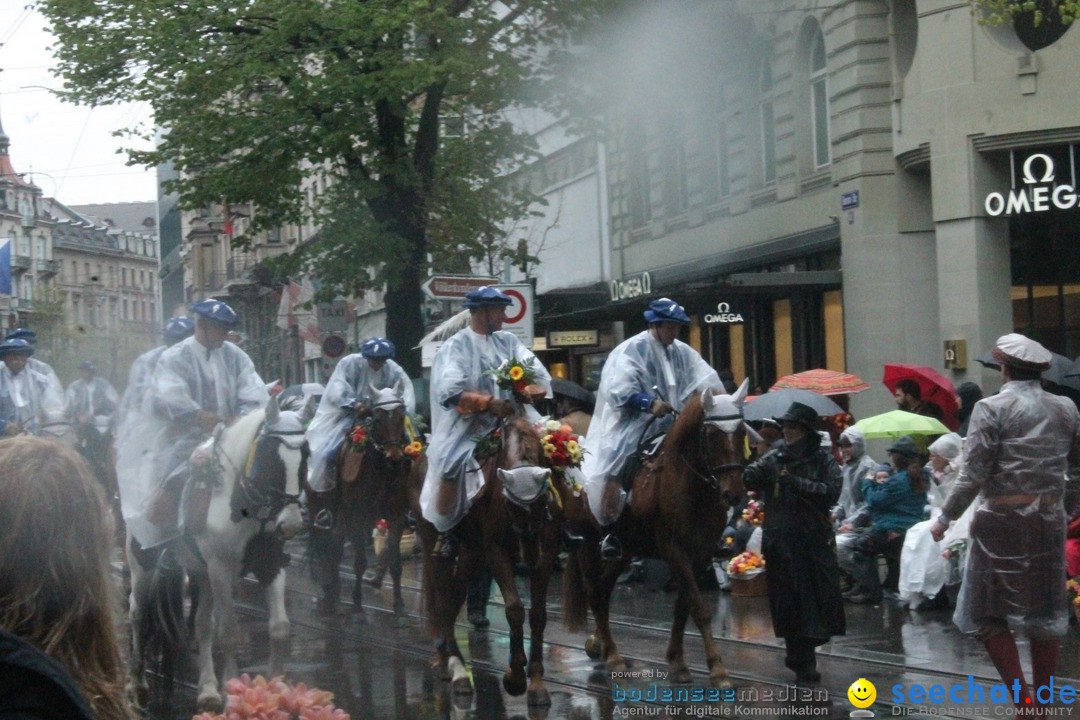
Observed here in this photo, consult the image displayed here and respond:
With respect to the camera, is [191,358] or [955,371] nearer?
[191,358]

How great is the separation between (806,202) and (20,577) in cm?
2399

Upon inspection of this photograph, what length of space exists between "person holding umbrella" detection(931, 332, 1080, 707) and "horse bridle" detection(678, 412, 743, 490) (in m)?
1.77

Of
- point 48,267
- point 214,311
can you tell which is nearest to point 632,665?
point 214,311

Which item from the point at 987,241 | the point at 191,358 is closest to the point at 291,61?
the point at 987,241

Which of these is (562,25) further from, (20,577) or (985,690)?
(20,577)

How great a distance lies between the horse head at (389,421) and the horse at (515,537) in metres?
3.49

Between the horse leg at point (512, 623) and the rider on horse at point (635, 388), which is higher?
the rider on horse at point (635, 388)

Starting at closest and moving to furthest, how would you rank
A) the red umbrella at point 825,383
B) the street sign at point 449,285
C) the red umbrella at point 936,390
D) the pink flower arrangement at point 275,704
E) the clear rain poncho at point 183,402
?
the pink flower arrangement at point 275,704
the clear rain poncho at point 183,402
the red umbrella at point 936,390
the street sign at point 449,285
the red umbrella at point 825,383

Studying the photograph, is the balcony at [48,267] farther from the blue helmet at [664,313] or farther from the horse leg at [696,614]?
the horse leg at [696,614]

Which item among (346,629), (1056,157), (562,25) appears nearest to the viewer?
(346,629)

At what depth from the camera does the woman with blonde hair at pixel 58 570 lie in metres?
2.69

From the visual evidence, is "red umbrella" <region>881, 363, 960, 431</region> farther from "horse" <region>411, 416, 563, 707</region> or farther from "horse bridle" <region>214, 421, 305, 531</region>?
"horse bridle" <region>214, 421, 305, 531</region>

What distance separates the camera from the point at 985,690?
8.88 metres

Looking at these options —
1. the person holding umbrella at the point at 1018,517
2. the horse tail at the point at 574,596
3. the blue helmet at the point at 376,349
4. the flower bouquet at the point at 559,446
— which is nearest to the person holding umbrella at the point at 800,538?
the flower bouquet at the point at 559,446
